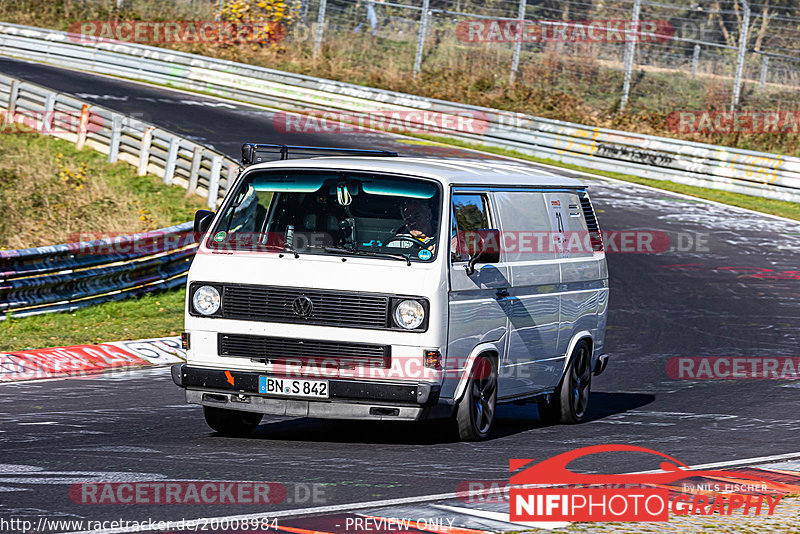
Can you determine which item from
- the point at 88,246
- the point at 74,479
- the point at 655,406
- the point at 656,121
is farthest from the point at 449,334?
the point at 656,121

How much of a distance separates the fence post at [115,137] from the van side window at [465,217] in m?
18.0

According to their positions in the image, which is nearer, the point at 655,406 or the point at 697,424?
the point at 697,424

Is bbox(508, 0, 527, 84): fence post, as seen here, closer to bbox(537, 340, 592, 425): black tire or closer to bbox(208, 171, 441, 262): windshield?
bbox(537, 340, 592, 425): black tire

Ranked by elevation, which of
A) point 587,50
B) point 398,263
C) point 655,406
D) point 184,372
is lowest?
point 655,406

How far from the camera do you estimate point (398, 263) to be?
8.55m

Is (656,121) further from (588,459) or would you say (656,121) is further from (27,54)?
(588,459)

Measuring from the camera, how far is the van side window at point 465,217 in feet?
29.1

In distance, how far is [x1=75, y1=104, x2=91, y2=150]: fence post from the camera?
26.6 m

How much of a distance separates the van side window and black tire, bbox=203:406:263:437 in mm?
2105

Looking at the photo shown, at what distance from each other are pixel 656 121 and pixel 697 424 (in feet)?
79.5

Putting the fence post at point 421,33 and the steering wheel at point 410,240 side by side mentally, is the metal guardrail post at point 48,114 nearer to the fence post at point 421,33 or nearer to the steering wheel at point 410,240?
the fence post at point 421,33

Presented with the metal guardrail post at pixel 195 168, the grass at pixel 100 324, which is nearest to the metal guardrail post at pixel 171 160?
the metal guardrail post at pixel 195 168

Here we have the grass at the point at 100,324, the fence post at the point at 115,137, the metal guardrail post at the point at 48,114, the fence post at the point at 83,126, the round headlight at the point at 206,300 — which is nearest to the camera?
the round headlight at the point at 206,300

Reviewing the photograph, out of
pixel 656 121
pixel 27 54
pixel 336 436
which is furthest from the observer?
pixel 27 54
